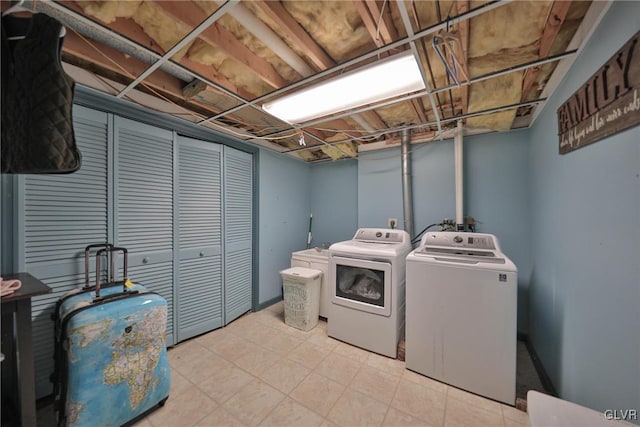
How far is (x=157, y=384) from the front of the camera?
1560 mm

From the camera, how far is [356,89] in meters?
1.66

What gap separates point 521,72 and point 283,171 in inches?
115

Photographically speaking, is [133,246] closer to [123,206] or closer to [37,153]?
[123,206]

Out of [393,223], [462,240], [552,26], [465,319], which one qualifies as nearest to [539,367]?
[465,319]

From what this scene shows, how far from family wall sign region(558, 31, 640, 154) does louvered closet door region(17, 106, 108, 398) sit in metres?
3.28

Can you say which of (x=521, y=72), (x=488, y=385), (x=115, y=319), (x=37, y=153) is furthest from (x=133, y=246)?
(x=521, y=72)

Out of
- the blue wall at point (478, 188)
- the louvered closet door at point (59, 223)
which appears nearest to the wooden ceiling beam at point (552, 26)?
the blue wall at point (478, 188)

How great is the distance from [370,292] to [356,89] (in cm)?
195

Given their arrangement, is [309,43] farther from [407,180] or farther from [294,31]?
[407,180]

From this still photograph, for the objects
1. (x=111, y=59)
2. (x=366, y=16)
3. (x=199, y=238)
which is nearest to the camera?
(x=366, y=16)

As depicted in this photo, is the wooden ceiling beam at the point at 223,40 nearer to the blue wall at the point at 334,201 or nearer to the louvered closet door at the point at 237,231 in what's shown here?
the louvered closet door at the point at 237,231

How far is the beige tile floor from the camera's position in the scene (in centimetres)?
152

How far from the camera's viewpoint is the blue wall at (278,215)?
10.7ft

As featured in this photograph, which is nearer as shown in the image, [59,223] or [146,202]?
[59,223]
